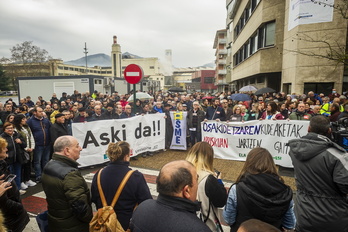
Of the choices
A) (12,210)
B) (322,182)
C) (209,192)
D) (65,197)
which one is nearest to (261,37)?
(322,182)

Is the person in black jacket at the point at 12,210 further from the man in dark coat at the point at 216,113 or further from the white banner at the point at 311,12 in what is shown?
the white banner at the point at 311,12

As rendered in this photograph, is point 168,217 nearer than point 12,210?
Yes

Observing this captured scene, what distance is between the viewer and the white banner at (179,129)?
8828 mm

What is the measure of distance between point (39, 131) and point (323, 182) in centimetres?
624

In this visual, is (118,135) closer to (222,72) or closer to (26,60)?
(26,60)

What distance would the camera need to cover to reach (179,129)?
29.1 ft

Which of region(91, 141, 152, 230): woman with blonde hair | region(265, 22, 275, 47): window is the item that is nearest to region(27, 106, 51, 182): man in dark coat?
region(91, 141, 152, 230): woman with blonde hair

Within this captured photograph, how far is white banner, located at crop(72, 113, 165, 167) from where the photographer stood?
6898 millimetres

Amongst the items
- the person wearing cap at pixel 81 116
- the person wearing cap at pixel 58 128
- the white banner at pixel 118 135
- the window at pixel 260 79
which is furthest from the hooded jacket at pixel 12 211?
the window at pixel 260 79

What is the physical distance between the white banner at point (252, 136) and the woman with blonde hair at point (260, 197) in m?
4.84

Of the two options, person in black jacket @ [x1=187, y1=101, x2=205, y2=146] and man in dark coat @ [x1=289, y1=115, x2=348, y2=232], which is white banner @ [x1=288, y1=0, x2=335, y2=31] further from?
man in dark coat @ [x1=289, y1=115, x2=348, y2=232]

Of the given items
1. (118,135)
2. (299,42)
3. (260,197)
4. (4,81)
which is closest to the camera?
(260,197)

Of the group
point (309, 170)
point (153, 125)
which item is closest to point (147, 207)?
point (309, 170)

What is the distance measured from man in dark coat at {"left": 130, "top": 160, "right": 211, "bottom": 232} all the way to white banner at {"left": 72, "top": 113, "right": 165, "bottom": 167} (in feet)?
18.5
